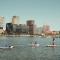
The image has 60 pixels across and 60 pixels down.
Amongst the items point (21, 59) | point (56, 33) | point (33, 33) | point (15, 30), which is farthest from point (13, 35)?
point (21, 59)

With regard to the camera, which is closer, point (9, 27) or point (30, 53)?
point (30, 53)

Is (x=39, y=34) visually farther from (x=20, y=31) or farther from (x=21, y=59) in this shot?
(x=21, y=59)

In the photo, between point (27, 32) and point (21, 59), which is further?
point (27, 32)

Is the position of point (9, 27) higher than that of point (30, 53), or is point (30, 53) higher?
point (9, 27)

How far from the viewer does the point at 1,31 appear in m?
145

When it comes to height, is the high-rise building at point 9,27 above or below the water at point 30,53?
above

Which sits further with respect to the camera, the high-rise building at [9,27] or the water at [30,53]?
the high-rise building at [9,27]

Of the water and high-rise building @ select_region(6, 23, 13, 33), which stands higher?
high-rise building @ select_region(6, 23, 13, 33)

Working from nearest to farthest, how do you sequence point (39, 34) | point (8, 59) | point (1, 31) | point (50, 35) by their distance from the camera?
point (8, 59)
point (1, 31)
point (50, 35)
point (39, 34)

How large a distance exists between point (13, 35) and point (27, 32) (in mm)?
8987

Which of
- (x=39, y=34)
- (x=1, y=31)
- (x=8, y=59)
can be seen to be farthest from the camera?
(x=39, y=34)

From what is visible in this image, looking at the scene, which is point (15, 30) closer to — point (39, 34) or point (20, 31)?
point (20, 31)

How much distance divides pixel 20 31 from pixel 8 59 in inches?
5112

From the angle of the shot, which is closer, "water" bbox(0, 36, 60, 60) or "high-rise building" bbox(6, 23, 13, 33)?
"water" bbox(0, 36, 60, 60)
